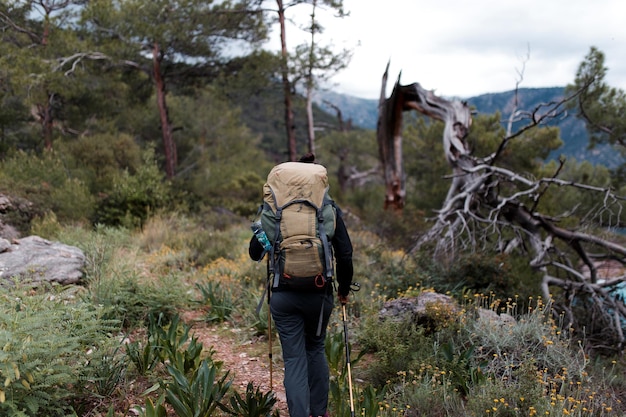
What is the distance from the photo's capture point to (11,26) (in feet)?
44.7

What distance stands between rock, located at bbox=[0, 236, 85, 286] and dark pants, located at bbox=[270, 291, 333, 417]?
144 inches

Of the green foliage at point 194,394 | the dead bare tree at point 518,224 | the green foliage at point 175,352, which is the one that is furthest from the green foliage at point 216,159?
the green foliage at point 194,394

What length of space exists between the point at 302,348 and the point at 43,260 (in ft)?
13.8

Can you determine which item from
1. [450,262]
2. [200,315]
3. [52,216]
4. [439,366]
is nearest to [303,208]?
[439,366]

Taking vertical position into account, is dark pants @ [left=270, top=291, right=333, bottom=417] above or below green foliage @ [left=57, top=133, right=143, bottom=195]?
below

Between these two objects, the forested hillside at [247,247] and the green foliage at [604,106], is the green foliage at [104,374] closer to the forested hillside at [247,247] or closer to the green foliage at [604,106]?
the forested hillside at [247,247]

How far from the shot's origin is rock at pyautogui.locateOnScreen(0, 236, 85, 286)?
553cm

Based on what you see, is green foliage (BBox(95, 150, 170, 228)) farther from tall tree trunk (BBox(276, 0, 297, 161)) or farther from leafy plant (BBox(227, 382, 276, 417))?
leafy plant (BBox(227, 382, 276, 417))

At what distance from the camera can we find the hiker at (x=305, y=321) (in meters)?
3.02

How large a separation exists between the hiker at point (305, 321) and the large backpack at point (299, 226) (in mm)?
12

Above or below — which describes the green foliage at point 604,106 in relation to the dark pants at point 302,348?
above

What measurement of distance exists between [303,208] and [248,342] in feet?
8.64

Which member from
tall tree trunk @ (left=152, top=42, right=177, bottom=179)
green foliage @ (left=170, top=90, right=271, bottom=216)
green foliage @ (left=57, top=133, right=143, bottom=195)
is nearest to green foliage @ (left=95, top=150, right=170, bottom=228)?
green foliage @ (left=57, top=133, right=143, bottom=195)

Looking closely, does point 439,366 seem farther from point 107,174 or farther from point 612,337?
point 107,174
